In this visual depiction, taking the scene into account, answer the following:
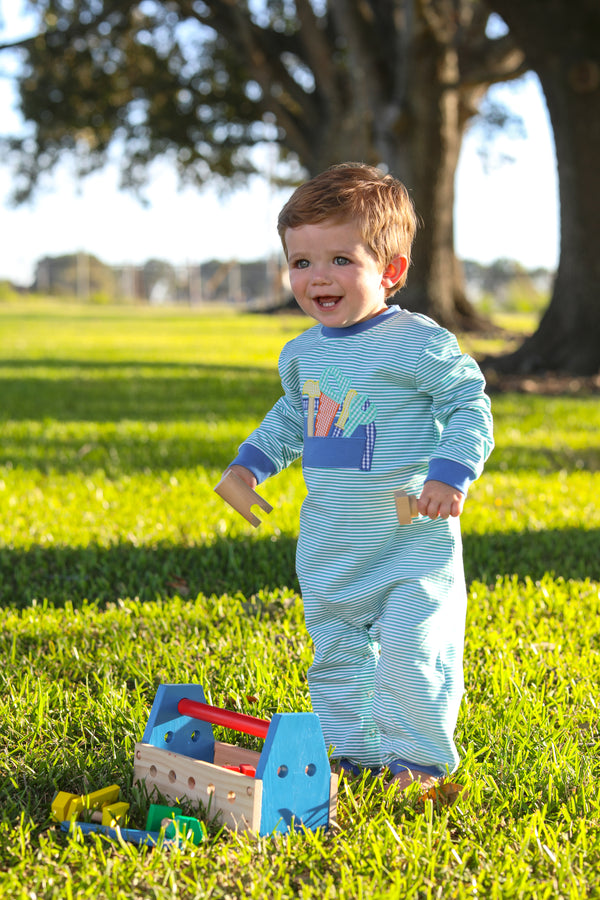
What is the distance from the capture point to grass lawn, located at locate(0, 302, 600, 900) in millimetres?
1946

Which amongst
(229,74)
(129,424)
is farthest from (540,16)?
(229,74)

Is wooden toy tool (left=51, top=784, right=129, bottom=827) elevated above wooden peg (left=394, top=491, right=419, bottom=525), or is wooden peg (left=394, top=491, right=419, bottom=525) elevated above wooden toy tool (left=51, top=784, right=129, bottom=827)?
wooden peg (left=394, top=491, right=419, bottom=525)

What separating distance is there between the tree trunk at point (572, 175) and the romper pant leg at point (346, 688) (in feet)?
28.3

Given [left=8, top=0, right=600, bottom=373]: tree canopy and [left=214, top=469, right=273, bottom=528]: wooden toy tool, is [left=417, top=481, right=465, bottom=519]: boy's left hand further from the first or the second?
[left=8, top=0, right=600, bottom=373]: tree canopy

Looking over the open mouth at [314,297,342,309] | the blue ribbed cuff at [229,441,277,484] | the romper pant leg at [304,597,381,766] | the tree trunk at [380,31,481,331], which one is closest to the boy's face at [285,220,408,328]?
the open mouth at [314,297,342,309]

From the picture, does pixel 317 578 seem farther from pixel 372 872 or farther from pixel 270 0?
pixel 270 0

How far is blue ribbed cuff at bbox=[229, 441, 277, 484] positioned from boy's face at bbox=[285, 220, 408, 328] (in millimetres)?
406

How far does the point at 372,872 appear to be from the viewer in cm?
195

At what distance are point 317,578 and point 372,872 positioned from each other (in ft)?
2.29

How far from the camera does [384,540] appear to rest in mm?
2301

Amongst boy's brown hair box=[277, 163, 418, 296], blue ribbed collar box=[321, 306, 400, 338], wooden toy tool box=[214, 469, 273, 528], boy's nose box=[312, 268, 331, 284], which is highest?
boy's brown hair box=[277, 163, 418, 296]

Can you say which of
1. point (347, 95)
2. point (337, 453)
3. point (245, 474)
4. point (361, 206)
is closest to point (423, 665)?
point (337, 453)

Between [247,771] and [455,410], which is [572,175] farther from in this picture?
[247,771]

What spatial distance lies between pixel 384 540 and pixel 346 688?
0.43 m
